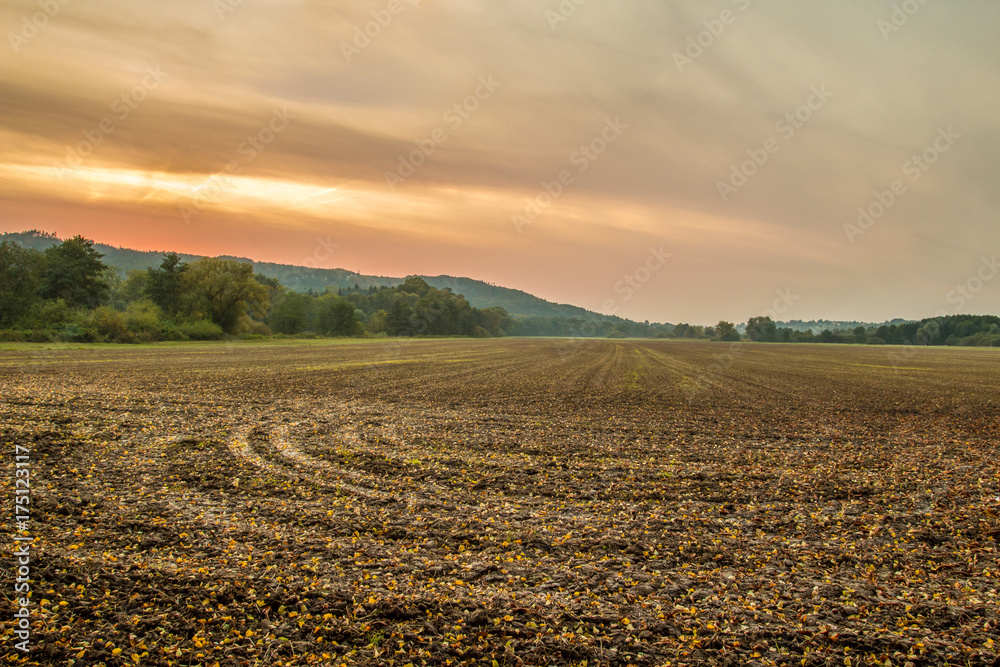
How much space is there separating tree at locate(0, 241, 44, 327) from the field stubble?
51752 mm

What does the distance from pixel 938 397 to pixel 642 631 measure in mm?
29520

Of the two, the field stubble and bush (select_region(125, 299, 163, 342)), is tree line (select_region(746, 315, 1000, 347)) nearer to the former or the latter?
the field stubble

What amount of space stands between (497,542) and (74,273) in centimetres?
7431

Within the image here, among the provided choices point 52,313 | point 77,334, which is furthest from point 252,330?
point 77,334

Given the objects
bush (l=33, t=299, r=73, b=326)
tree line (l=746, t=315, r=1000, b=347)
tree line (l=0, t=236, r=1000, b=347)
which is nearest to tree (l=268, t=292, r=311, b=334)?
tree line (l=0, t=236, r=1000, b=347)

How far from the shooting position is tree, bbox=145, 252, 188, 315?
2911 inches

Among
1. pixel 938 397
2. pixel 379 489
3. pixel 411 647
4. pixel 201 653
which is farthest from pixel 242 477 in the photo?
pixel 938 397

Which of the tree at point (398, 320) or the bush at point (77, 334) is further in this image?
the tree at point (398, 320)

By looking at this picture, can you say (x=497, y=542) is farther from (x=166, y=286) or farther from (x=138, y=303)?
(x=166, y=286)

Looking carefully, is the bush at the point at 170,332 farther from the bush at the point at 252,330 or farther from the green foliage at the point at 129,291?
the green foliage at the point at 129,291

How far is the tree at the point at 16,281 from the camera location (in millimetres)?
52969

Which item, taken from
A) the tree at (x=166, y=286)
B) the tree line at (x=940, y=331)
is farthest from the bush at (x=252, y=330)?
the tree line at (x=940, y=331)

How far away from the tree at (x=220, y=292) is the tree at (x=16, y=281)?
18.2 meters

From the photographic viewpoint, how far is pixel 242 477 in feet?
30.5
